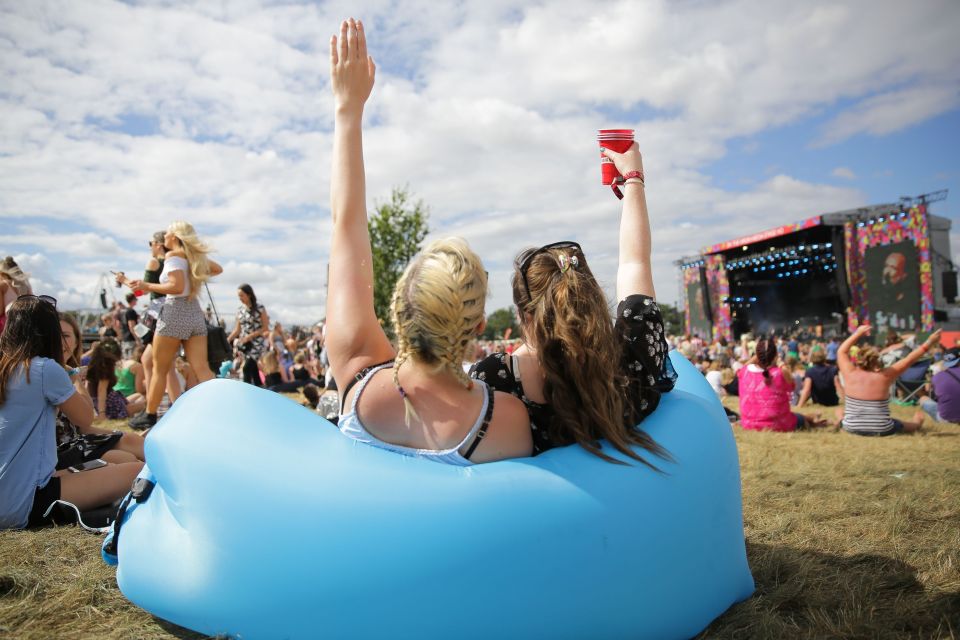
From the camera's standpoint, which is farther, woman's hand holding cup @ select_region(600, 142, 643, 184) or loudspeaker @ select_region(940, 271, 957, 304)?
loudspeaker @ select_region(940, 271, 957, 304)

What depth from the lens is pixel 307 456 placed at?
63.5 inches

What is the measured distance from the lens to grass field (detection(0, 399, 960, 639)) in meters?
1.82

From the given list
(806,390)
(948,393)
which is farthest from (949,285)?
(948,393)

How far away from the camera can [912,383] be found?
885 centimetres

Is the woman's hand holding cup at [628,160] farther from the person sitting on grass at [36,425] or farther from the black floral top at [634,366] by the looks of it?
the person sitting on grass at [36,425]

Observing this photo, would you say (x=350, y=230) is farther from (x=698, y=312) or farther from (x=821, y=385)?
(x=698, y=312)

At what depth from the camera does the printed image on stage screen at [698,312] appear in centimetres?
2558

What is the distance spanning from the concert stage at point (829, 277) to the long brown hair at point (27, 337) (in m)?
20.6

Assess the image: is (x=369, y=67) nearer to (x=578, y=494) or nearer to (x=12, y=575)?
(x=578, y=494)

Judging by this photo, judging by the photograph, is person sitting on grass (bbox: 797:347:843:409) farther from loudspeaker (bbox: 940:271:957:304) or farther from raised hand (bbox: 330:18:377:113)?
loudspeaker (bbox: 940:271:957:304)

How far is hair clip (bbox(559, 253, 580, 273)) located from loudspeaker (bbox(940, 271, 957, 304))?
72.5 ft

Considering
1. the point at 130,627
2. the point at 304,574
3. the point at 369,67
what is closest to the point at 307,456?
the point at 304,574

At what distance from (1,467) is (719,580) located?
114 inches

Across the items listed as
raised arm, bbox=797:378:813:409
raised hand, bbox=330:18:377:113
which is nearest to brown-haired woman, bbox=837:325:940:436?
raised arm, bbox=797:378:813:409
